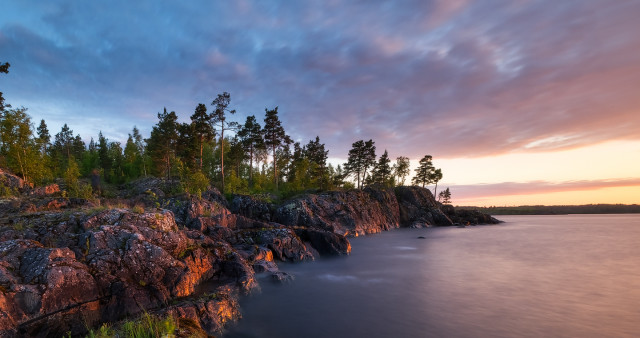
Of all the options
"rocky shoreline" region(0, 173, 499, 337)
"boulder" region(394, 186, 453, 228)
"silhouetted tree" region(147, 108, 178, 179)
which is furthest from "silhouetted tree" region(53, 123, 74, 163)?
"boulder" region(394, 186, 453, 228)

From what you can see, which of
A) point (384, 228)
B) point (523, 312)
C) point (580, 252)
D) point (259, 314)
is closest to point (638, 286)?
point (523, 312)

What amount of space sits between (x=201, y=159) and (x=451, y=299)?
1751 inches

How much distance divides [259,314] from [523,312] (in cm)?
1241

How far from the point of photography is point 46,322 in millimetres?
8500

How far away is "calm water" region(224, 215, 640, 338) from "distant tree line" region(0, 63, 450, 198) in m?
25.8

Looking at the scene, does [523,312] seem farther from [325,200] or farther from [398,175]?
[398,175]

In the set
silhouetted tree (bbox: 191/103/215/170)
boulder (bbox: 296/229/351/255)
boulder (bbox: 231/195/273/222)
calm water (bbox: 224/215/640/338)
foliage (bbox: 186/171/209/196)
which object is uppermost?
silhouetted tree (bbox: 191/103/215/170)

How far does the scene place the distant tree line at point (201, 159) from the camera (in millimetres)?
37188

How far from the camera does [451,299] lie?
46.5ft

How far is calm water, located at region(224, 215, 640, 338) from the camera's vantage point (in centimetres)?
1067

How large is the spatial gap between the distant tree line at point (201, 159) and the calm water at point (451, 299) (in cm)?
2582

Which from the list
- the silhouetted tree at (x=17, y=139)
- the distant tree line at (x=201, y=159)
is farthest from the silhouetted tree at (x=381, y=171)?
the silhouetted tree at (x=17, y=139)

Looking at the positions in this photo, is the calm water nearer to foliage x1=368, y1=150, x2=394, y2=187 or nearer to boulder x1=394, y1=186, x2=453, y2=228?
boulder x1=394, y1=186, x2=453, y2=228

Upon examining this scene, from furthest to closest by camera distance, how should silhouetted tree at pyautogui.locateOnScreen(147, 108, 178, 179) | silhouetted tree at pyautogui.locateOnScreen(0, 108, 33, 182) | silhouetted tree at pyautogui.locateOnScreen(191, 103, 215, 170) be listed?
silhouetted tree at pyautogui.locateOnScreen(147, 108, 178, 179)
silhouetted tree at pyautogui.locateOnScreen(191, 103, 215, 170)
silhouetted tree at pyautogui.locateOnScreen(0, 108, 33, 182)
